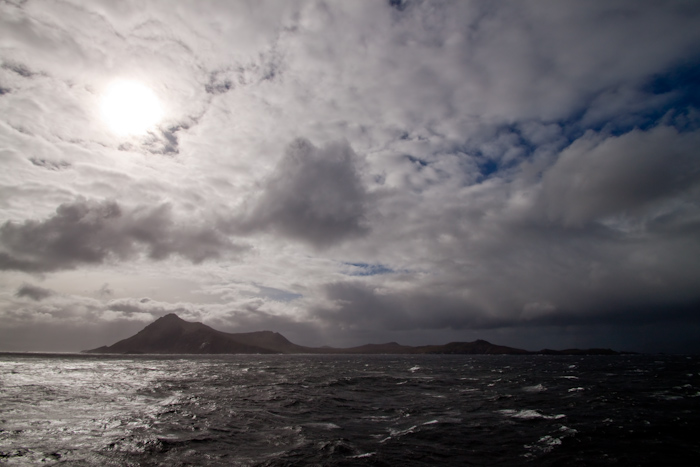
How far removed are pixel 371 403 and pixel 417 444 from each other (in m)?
17.8

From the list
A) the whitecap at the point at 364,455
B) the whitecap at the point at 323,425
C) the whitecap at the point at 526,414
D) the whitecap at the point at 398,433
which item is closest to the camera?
the whitecap at the point at 364,455

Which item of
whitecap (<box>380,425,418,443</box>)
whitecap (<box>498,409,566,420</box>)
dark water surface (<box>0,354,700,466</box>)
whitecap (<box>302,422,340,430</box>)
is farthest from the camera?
whitecap (<box>498,409,566,420</box>)

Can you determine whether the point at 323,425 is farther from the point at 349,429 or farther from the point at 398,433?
the point at 398,433

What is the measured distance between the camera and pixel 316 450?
2267cm

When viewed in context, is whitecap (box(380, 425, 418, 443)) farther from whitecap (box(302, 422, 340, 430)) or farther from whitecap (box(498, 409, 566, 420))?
whitecap (box(498, 409, 566, 420))

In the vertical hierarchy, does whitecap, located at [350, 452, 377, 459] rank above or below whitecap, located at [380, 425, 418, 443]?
above

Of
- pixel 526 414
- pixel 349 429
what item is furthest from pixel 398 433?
pixel 526 414

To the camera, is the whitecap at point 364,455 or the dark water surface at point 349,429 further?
the whitecap at point 364,455

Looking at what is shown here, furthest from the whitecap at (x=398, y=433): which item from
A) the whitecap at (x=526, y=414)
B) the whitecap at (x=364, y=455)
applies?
the whitecap at (x=526, y=414)

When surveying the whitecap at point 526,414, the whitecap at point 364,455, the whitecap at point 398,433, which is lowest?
the whitecap at point 526,414

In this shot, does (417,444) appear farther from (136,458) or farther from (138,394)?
(138,394)

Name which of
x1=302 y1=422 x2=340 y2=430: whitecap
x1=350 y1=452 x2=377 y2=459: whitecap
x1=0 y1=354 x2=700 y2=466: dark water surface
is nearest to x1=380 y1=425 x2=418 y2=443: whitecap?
x1=0 y1=354 x2=700 y2=466: dark water surface

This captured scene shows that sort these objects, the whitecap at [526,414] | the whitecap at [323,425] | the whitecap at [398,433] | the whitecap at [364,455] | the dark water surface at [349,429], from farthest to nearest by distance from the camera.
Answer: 1. the whitecap at [526,414]
2. the whitecap at [323,425]
3. the whitecap at [398,433]
4. the whitecap at [364,455]
5. the dark water surface at [349,429]

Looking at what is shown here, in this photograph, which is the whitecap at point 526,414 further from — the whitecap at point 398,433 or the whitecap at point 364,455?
the whitecap at point 364,455
